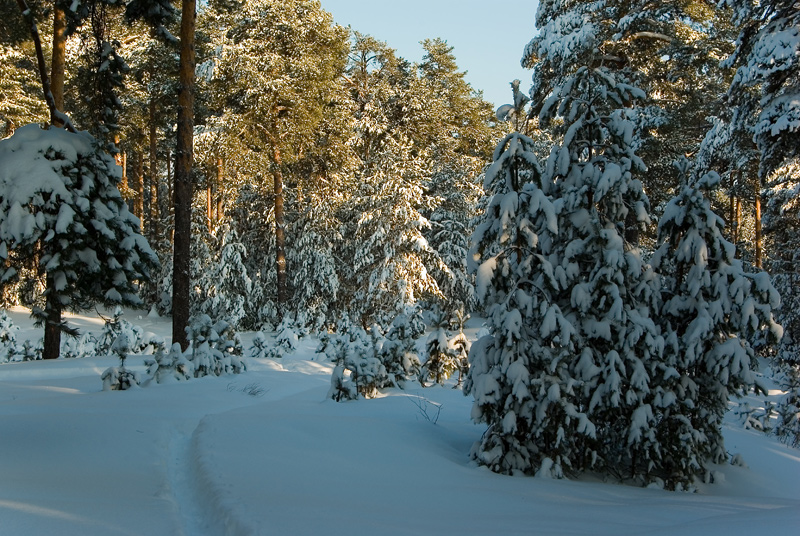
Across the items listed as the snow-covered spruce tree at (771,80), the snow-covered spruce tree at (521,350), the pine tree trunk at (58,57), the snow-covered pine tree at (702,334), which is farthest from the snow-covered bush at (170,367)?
the snow-covered spruce tree at (771,80)

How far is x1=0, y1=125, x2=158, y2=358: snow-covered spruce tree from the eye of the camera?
565 cm

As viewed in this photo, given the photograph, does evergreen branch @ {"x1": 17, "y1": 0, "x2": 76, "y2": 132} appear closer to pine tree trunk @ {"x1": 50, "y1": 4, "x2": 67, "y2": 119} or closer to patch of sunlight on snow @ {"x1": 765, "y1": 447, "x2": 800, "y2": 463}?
pine tree trunk @ {"x1": 50, "y1": 4, "x2": 67, "y2": 119}

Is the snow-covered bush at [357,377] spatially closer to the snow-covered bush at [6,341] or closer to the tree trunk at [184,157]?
the tree trunk at [184,157]

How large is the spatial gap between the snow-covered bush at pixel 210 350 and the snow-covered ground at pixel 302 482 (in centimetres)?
350

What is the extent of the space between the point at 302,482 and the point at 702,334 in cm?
442

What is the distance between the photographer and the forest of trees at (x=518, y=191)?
6113 mm

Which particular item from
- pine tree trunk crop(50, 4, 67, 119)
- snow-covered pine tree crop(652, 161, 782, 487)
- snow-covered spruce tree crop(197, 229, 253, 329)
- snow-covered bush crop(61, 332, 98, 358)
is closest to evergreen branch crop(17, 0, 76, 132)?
pine tree trunk crop(50, 4, 67, 119)

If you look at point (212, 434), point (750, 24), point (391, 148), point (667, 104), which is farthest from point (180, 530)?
point (391, 148)

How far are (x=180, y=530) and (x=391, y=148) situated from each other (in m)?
21.9

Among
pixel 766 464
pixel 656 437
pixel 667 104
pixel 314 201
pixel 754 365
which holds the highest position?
pixel 667 104

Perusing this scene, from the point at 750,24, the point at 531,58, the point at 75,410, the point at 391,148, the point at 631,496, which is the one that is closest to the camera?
the point at 631,496

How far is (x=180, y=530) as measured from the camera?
12.5ft

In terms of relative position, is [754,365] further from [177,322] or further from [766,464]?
[177,322]

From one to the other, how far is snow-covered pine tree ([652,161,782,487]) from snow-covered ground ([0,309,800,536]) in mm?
573
